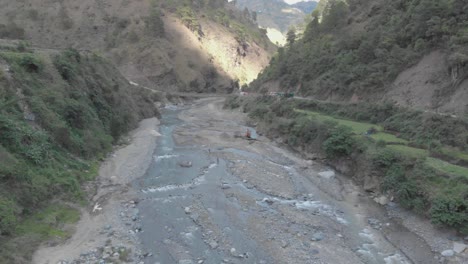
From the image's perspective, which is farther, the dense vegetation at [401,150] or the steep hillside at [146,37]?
the steep hillside at [146,37]

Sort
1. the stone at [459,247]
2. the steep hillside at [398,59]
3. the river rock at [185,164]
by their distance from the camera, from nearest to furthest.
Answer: the stone at [459,247] → the river rock at [185,164] → the steep hillside at [398,59]

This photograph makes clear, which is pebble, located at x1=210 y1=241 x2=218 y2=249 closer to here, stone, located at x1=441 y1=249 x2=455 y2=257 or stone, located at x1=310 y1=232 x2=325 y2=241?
stone, located at x1=310 y1=232 x2=325 y2=241

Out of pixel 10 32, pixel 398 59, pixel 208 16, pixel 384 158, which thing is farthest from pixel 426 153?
pixel 208 16

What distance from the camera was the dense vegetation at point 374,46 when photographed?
37.9 meters

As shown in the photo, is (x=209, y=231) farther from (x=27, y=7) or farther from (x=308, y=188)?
(x=27, y=7)

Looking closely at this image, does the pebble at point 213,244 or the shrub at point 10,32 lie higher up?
the shrub at point 10,32

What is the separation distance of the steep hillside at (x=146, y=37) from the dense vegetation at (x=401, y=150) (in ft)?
244

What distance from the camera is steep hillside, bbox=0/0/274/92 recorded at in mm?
109500

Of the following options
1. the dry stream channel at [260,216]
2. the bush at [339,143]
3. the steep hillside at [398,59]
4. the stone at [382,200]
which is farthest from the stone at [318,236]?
the steep hillside at [398,59]

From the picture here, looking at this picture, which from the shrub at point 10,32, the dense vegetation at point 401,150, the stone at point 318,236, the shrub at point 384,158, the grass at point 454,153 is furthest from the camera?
the shrub at point 10,32

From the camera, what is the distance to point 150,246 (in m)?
17.6

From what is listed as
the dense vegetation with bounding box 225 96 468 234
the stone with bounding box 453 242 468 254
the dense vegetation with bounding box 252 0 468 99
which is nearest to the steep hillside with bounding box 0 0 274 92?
the dense vegetation with bounding box 252 0 468 99

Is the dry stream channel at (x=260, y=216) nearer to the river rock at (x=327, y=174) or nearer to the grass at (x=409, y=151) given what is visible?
the river rock at (x=327, y=174)

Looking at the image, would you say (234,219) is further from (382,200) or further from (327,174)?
(327,174)
